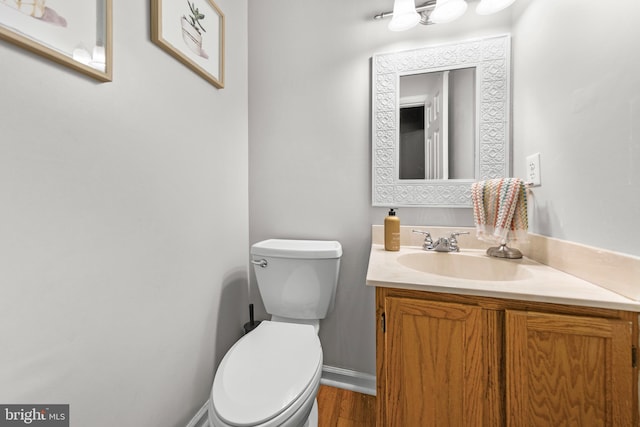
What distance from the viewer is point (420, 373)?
744mm

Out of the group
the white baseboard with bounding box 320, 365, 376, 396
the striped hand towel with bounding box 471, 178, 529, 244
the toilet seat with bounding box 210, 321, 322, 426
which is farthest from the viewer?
the white baseboard with bounding box 320, 365, 376, 396

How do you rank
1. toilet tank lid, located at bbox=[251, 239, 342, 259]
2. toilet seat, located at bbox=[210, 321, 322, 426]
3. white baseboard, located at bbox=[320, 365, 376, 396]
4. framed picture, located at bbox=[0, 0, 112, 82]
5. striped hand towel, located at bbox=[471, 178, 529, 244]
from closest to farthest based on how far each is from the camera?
framed picture, located at bbox=[0, 0, 112, 82], toilet seat, located at bbox=[210, 321, 322, 426], striped hand towel, located at bbox=[471, 178, 529, 244], toilet tank lid, located at bbox=[251, 239, 342, 259], white baseboard, located at bbox=[320, 365, 376, 396]

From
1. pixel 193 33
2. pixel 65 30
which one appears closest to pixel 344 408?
pixel 65 30

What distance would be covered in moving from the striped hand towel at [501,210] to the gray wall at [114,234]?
1202 millimetres

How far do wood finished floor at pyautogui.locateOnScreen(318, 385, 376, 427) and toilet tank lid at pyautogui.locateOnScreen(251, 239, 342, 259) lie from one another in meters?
0.77

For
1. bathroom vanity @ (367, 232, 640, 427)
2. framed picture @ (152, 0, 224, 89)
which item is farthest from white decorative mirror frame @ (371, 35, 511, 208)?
framed picture @ (152, 0, 224, 89)

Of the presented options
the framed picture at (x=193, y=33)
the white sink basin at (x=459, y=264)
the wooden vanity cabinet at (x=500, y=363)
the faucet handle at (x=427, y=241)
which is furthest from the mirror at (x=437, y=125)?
the framed picture at (x=193, y=33)

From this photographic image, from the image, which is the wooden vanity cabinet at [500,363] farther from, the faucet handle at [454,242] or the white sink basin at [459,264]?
the faucet handle at [454,242]

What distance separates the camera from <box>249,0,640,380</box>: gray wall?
87 centimetres

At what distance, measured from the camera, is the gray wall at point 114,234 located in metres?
0.56

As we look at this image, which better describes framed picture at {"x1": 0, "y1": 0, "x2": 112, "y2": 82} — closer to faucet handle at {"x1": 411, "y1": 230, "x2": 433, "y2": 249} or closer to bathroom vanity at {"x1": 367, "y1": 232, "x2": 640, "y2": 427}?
bathroom vanity at {"x1": 367, "y1": 232, "x2": 640, "y2": 427}

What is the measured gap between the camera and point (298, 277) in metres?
1.17

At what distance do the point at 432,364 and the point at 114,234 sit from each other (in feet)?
3.33

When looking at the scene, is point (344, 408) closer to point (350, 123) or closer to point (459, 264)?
point (459, 264)
